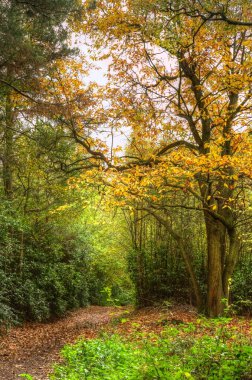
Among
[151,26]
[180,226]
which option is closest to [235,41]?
[151,26]

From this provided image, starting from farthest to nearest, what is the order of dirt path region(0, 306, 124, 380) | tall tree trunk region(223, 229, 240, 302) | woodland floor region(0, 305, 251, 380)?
tall tree trunk region(223, 229, 240, 302)
woodland floor region(0, 305, 251, 380)
dirt path region(0, 306, 124, 380)

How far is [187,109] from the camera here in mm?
8125

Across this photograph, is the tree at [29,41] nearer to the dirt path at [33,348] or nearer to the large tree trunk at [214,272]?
the dirt path at [33,348]

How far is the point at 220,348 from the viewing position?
440 centimetres

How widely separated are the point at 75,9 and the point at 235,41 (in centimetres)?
368

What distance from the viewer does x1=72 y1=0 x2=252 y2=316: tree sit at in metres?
7.59

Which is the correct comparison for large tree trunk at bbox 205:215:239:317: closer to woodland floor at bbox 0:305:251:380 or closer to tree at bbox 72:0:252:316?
tree at bbox 72:0:252:316

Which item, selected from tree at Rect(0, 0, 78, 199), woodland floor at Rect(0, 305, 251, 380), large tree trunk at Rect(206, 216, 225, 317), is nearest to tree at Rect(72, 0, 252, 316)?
large tree trunk at Rect(206, 216, 225, 317)

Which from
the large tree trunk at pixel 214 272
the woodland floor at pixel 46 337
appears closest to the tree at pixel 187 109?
the large tree trunk at pixel 214 272

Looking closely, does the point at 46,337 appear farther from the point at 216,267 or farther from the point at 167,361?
the point at 167,361

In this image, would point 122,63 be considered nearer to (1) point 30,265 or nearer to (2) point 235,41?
(2) point 235,41

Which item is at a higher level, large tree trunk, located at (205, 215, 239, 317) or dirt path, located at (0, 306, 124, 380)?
large tree trunk, located at (205, 215, 239, 317)

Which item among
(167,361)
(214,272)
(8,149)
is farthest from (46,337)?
(167,361)

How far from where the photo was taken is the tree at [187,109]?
7.59m
